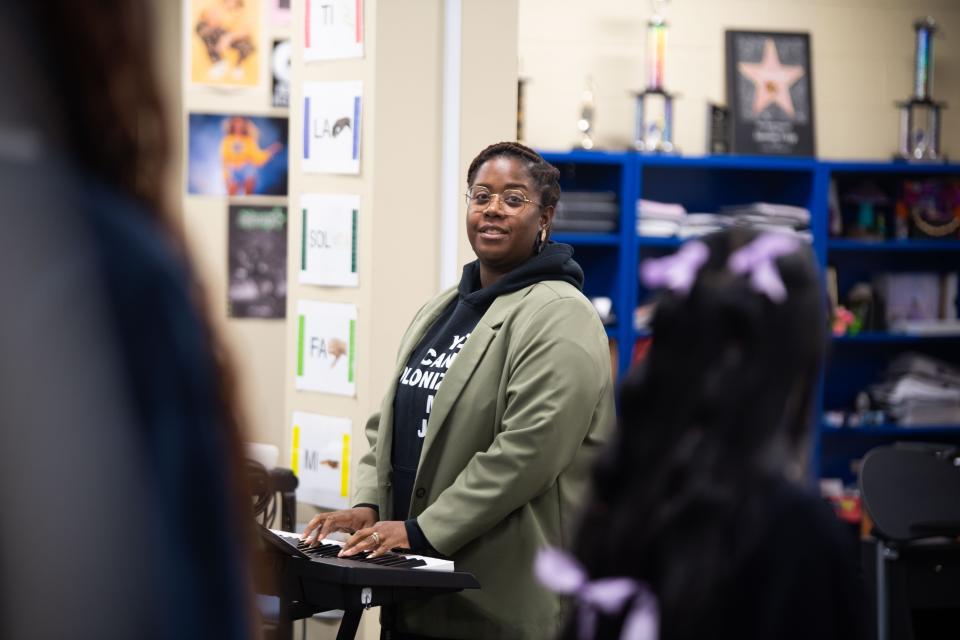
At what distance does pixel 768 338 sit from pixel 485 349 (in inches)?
61.8

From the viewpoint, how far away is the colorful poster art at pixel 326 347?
3.70 metres

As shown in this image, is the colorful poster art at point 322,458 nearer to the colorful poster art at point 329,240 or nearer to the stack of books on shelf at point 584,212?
the colorful poster art at point 329,240

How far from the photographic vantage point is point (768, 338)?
1062mm

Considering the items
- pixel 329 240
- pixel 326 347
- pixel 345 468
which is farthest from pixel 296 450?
pixel 329 240

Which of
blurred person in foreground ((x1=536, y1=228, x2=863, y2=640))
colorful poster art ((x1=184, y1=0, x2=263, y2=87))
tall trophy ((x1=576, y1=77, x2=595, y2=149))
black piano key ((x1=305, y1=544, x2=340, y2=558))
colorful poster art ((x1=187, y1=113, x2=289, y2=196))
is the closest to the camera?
blurred person in foreground ((x1=536, y1=228, x2=863, y2=640))

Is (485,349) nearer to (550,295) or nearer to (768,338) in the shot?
(550,295)

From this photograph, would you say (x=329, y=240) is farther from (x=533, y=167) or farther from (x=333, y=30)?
(x=533, y=167)

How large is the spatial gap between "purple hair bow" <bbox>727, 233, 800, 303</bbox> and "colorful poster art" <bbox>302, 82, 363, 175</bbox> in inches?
104

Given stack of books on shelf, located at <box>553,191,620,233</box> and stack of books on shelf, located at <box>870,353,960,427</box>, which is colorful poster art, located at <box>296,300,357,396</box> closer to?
stack of books on shelf, located at <box>553,191,620,233</box>

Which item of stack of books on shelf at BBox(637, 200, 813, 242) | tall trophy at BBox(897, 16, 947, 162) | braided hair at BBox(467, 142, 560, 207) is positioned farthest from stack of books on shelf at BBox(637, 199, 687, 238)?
braided hair at BBox(467, 142, 560, 207)

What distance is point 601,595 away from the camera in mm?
1059

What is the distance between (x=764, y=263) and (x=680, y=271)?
75mm

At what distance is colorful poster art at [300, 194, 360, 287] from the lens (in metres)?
3.69

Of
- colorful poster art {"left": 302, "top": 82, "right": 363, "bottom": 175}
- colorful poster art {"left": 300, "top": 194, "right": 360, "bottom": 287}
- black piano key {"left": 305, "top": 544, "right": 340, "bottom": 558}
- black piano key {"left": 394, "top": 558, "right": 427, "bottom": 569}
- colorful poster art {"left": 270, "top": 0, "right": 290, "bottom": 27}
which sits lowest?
black piano key {"left": 305, "top": 544, "right": 340, "bottom": 558}
